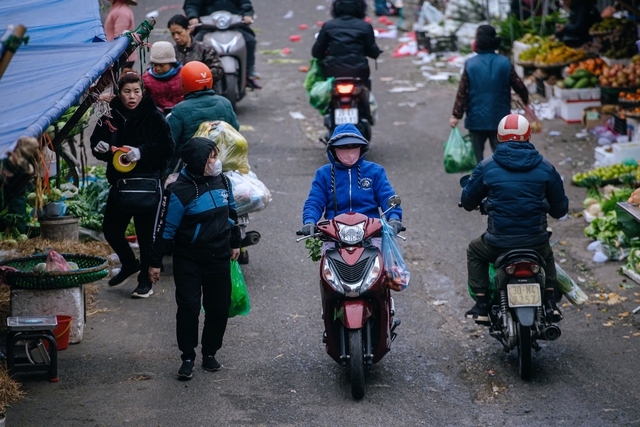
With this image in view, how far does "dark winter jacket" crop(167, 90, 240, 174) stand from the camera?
26.1ft

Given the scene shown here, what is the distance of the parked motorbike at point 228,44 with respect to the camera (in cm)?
1322

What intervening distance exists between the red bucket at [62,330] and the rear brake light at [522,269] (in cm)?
327

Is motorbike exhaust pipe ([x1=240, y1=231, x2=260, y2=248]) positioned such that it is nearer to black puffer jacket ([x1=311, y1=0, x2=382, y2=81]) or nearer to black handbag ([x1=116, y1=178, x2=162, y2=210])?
black handbag ([x1=116, y1=178, x2=162, y2=210])

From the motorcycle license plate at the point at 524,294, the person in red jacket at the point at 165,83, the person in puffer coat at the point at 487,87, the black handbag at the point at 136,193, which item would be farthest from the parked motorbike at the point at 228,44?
the motorcycle license plate at the point at 524,294

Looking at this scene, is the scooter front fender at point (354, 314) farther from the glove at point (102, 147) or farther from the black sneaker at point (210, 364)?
the glove at point (102, 147)

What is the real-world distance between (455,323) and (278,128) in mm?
7313

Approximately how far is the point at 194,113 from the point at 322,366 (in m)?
2.71

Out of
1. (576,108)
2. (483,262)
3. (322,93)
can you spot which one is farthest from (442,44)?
(483,262)

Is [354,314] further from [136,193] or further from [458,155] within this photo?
[458,155]

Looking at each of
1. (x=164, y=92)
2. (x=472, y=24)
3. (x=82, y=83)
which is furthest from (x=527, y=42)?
(x=82, y=83)

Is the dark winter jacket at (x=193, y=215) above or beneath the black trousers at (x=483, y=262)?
above

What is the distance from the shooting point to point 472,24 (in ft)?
63.4

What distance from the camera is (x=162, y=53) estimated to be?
27.6ft

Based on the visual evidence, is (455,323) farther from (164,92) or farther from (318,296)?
(164,92)
